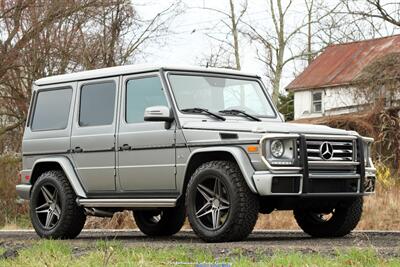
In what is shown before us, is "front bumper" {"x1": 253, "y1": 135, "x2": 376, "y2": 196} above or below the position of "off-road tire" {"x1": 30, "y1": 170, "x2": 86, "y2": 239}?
above

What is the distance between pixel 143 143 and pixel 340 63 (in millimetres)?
36614

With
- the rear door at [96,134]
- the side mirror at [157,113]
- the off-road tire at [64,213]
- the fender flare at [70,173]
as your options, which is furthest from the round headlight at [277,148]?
the off-road tire at [64,213]

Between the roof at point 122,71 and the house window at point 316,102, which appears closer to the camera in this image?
the roof at point 122,71

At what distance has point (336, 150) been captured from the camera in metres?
9.45

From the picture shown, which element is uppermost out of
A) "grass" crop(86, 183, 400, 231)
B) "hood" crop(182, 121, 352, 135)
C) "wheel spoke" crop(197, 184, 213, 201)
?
"hood" crop(182, 121, 352, 135)

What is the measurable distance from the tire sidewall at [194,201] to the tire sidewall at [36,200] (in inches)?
82.3

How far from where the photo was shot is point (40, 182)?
1119 centimetres

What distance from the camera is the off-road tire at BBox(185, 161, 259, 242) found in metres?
8.95

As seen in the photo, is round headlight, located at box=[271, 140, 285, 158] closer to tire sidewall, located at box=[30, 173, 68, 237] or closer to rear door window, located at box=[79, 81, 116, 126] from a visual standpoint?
rear door window, located at box=[79, 81, 116, 126]

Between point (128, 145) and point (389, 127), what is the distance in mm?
10601

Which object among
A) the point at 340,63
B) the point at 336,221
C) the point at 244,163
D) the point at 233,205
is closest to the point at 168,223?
the point at 336,221

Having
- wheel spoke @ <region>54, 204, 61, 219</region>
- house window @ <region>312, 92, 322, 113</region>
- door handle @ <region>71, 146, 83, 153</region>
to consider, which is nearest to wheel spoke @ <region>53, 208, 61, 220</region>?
wheel spoke @ <region>54, 204, 61, 219</region>

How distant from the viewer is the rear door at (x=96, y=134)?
10.6 m

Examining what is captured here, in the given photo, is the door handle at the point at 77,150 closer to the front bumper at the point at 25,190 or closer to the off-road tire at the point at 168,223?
the front bumper at the point at 25,190
